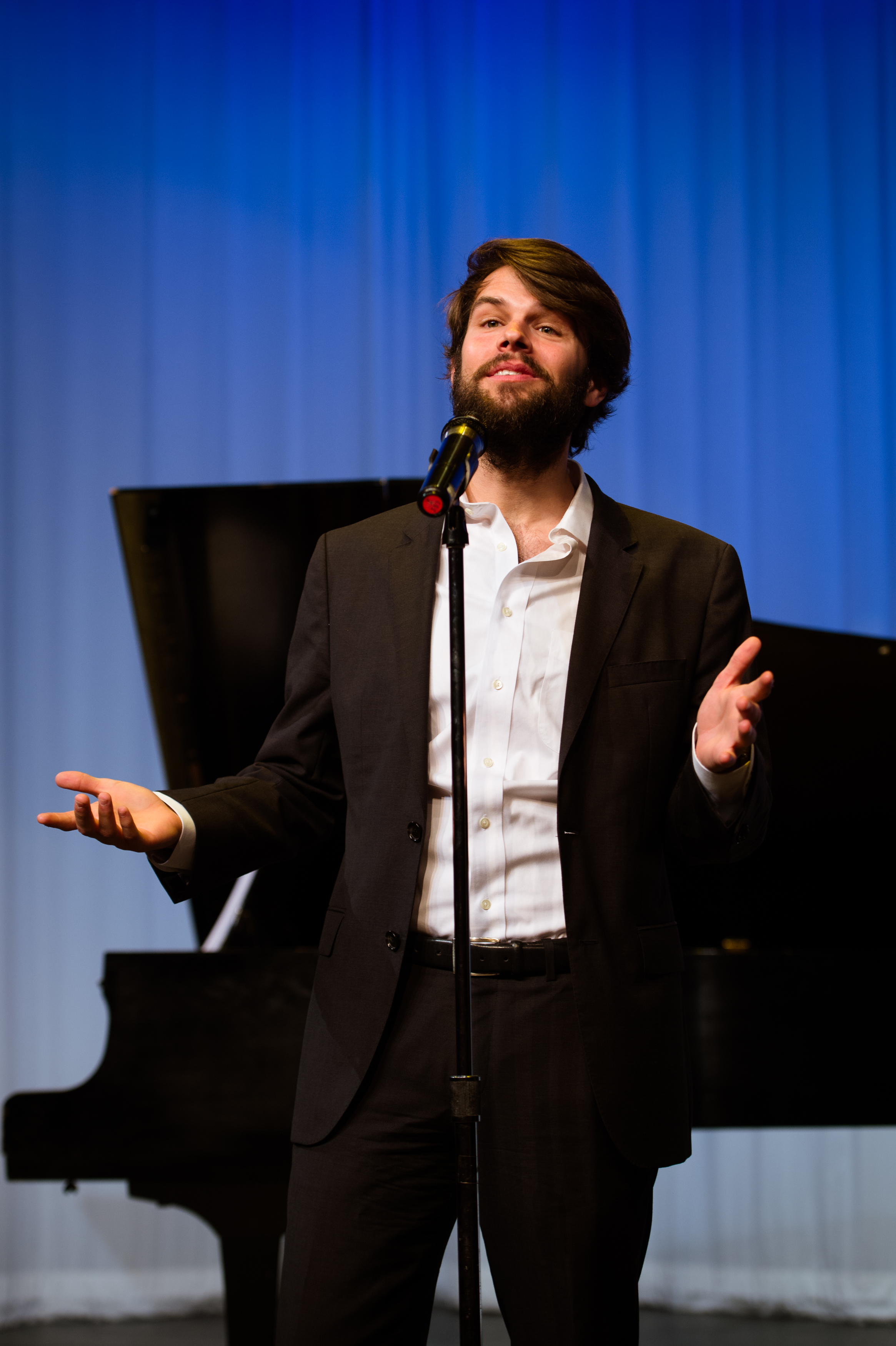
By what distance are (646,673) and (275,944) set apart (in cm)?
148

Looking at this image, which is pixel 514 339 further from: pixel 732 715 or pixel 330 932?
pixel 330 932

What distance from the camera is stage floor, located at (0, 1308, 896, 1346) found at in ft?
10.3

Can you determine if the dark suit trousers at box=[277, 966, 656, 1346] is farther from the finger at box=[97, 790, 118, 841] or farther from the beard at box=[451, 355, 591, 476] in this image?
the beard at box=[451, 355, 591, 476]

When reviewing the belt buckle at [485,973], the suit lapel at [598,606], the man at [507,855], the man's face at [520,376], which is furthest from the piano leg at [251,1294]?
the man's face at [520,376]

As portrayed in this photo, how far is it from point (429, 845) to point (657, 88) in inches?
128

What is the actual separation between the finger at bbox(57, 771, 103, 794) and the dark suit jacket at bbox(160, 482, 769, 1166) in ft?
0.45

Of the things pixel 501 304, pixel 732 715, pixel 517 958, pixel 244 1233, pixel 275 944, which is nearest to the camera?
pixel 732 715

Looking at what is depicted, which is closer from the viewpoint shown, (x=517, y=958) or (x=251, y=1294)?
(x=517, y=958)

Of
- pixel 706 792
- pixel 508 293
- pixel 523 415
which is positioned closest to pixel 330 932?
pixel 706 792

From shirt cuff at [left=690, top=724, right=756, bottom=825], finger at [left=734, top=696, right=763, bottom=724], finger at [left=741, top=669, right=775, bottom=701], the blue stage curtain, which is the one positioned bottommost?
shirt cuff at [left=690, top=724, right=756, bottom=825]

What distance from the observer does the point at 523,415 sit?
1.71 metres

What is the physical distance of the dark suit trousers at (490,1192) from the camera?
1.40 metres

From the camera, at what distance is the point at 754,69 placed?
3.84m

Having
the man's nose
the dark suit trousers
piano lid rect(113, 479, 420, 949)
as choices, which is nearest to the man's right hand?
the dark suit trousers
